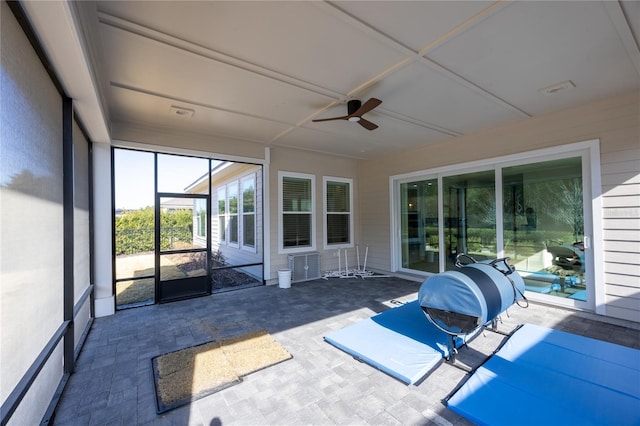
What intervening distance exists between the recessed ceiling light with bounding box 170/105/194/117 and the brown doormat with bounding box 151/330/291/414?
3.28 m

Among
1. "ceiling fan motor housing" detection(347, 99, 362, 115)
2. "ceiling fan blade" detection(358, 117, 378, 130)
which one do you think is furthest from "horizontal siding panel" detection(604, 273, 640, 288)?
"ceiling fan motor housing" detection(347, 99, 362, 115)

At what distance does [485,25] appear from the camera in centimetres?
242

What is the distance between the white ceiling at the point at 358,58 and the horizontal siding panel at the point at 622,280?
8.20 feet

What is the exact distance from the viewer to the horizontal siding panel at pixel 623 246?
3.63 meters

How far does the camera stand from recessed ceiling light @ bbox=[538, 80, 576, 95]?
11.3 feet

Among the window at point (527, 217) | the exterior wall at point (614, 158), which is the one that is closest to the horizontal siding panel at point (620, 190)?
the exterior wall at point (614, 158)

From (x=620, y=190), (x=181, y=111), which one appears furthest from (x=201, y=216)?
(x=620, y=190)

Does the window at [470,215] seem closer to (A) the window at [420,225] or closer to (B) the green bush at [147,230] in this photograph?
(A) the window at [420,225]

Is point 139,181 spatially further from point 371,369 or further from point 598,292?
point 598,292

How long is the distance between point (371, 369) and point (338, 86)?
324 centimetres

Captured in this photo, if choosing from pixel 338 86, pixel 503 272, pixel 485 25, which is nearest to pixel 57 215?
pixel 338 86

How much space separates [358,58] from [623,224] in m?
4.23

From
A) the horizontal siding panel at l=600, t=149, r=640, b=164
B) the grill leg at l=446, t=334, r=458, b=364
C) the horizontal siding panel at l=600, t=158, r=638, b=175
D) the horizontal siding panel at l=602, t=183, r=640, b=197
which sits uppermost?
the horizontal siding panel at l=600, t=149, r=640, b=164

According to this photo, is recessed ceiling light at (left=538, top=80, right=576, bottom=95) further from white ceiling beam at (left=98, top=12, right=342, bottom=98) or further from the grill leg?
the grill leg
